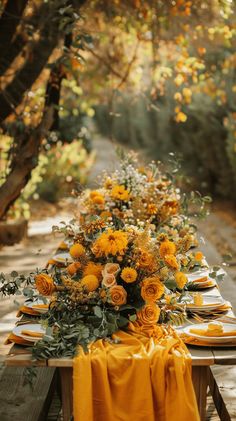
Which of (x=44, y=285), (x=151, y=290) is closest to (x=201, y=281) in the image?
(x=151, y=290)

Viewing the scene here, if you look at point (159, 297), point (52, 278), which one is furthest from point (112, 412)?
point (52, 278)

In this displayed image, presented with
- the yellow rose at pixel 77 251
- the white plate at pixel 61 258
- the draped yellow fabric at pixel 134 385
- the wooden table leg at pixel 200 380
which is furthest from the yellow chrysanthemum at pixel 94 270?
the white plate at pixel 61 258

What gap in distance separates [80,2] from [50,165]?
481 cm

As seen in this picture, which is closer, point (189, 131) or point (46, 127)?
point (46, 127)

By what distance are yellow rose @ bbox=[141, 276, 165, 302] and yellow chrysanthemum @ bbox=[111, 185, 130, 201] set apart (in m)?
2.18

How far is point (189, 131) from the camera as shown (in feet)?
42.9

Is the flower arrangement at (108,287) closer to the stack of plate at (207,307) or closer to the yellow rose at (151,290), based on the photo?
the yellow rose at (151,290)

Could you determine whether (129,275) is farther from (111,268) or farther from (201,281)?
(201,281)

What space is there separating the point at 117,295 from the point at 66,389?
0.44 metres

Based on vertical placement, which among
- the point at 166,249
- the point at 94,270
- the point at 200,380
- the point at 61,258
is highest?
the point at 166,249

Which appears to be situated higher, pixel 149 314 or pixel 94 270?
pixel 94 270

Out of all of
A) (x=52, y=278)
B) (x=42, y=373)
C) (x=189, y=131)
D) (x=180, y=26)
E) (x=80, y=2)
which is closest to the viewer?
(x=52, y=278)

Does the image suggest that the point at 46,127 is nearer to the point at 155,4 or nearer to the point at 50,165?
the point at 155,4

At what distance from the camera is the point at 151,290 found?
3.03 meters
